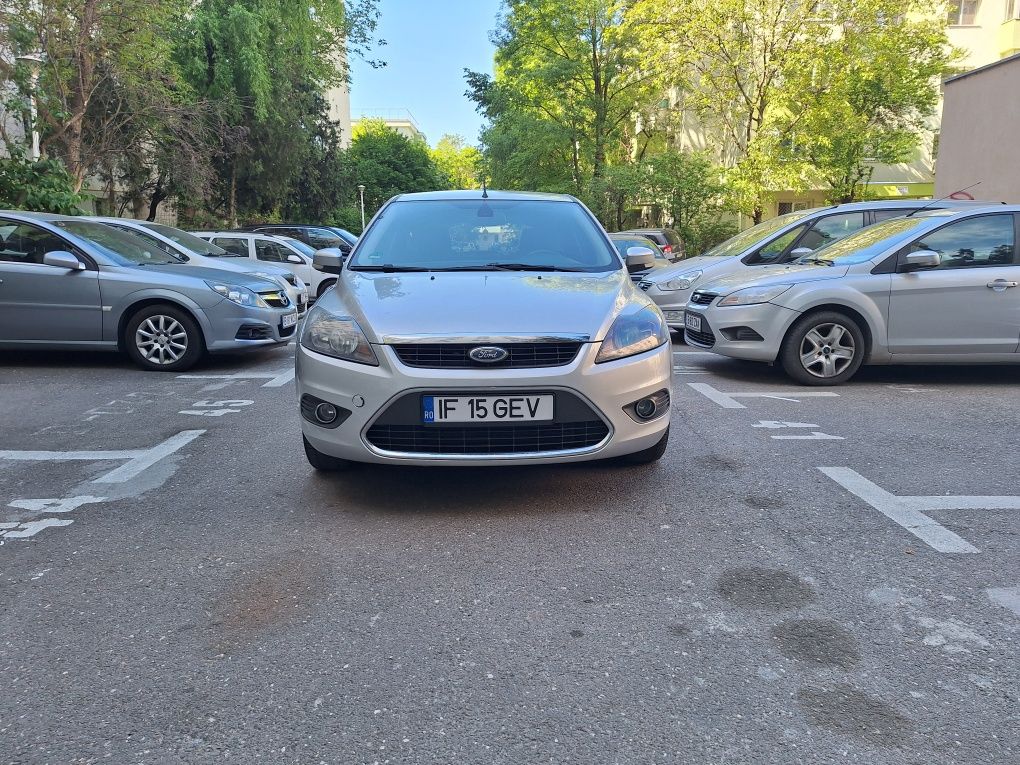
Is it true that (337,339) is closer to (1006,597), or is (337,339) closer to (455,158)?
(1006,597)

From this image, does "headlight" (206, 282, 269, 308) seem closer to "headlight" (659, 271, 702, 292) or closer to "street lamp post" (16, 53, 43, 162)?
"headlight" (659, 271, 702, 292)

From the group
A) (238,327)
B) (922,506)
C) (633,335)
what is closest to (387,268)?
(633,335)

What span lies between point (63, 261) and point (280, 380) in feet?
7.84

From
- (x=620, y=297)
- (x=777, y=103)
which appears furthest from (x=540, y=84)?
(x=620, y=297)

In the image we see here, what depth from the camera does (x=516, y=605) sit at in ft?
9.73

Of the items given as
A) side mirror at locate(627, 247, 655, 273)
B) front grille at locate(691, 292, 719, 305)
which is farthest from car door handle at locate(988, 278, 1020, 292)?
side mirror at locate(627, 247, 655, 273)

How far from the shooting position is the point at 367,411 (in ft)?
12.1

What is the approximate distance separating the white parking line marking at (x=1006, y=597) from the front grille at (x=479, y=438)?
1687 mm

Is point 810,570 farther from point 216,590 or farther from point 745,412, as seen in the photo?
point 745,412

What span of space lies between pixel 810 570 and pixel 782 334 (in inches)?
164

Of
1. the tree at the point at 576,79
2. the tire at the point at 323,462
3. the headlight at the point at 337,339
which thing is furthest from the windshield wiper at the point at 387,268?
the tree at the point at 576,79

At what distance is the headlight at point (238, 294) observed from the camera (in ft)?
25.9

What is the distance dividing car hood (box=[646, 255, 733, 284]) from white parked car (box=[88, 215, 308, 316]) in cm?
443

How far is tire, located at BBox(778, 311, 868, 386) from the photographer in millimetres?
7000
